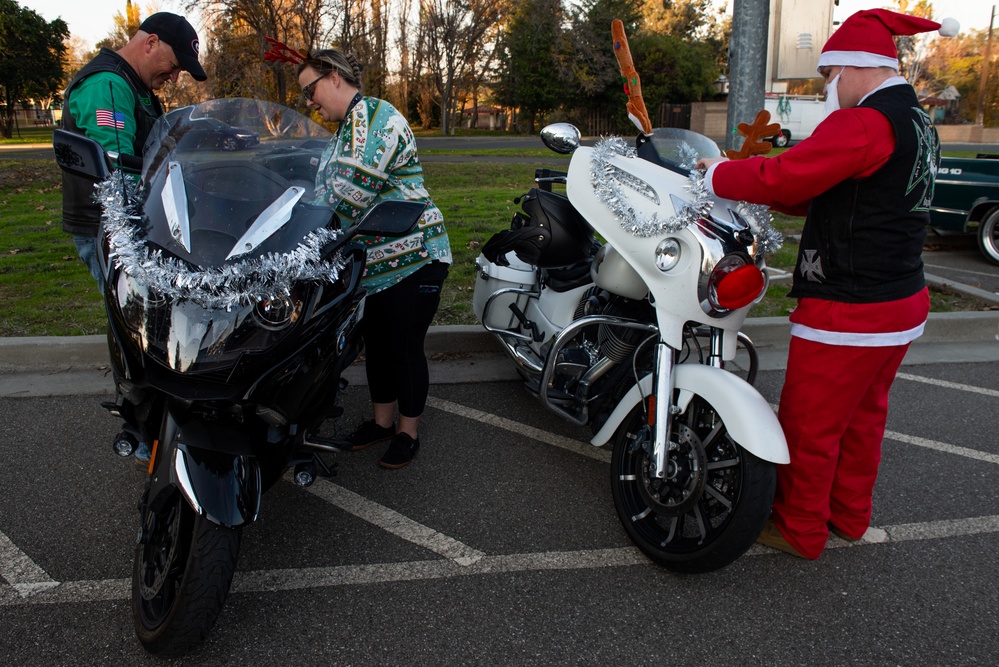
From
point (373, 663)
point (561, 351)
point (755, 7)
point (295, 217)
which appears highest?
point (755, 7)

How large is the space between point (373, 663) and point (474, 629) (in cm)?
35

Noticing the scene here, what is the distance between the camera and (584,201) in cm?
308

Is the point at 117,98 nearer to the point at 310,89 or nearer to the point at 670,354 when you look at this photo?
the point at 310,89

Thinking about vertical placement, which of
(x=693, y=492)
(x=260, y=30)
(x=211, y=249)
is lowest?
(x=693, y=492)

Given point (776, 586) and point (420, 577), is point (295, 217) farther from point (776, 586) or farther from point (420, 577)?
point (776, 586)

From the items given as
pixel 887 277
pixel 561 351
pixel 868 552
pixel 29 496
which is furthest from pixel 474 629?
pixel 29 496

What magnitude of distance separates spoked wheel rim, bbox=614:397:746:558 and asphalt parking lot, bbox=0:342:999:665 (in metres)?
0.14

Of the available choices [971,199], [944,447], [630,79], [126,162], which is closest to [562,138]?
[630,79]

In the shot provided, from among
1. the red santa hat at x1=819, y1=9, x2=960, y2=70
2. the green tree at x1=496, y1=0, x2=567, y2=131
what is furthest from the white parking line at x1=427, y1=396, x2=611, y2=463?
the green tree at x1=496, y1=0, x2=567, y2=131

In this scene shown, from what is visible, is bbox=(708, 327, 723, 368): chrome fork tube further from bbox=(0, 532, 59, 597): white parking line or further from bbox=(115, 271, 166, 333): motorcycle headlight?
bbox=(0, 532, 59, 597): white parking line

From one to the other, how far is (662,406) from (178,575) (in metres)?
1.70

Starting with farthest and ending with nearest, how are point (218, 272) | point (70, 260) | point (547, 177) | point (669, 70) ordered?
point (669, 70) < point (70, 260) < point (547, 177) < point (218, 272)

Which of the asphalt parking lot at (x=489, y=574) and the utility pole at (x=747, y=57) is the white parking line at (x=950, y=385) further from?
the utility pole at (x=747, y=57)

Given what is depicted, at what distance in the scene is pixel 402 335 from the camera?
3348 millimetres
